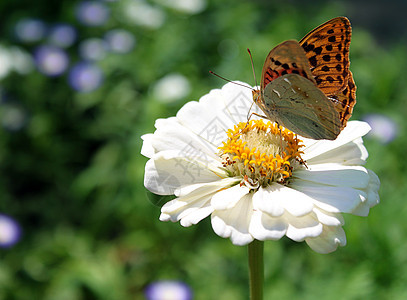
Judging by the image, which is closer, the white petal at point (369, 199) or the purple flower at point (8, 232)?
the white petal at point (369, 199)

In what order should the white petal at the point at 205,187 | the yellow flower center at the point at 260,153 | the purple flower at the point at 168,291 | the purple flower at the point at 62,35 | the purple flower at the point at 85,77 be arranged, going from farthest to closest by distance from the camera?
the purple flower at the point at 62,35
the purple flower at the point at 85,77
the purple flower at the point at 168,291
the yellow flower center at the point at 260,153
the white petal at the point at 205,187

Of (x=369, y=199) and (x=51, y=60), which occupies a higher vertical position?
(x=369, y=199)

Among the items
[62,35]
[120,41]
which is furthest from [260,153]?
[62,35]

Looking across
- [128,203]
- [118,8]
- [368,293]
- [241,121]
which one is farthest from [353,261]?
[118,8]

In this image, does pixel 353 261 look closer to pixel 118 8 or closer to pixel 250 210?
pixel 250 210

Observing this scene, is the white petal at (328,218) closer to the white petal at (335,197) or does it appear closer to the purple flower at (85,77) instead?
the white petal at (335,197)

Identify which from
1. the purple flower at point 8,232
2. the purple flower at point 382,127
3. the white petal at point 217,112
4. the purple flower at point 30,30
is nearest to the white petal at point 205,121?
the white petal at point 217,112

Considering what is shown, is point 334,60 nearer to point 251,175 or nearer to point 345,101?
point 345,101
